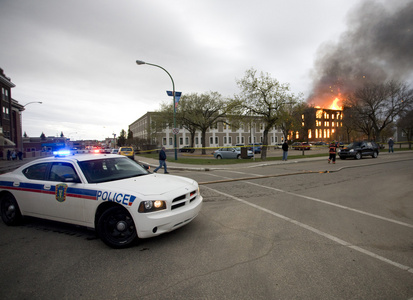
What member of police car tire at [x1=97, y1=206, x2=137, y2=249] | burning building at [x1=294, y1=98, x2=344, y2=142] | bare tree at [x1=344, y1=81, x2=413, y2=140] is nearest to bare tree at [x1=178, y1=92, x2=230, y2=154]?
bare tree at [x1=344, y1=81, x2=413, y2=140]

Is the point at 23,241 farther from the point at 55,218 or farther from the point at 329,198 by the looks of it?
the point at 329,198

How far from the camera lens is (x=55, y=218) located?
3.92 m

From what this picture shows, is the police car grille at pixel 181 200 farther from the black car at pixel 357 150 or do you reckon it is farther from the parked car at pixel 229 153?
the parked car at pixel 229 153

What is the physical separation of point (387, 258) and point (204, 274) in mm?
2540

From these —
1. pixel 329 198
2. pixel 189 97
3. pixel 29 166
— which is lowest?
pixel 329 198

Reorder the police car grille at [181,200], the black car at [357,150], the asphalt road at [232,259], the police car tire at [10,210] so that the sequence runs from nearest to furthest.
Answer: the asphalt road at [232,259]
the police car grille at [181,200]
the police car tire at [10,210]
the black car at [357,150]

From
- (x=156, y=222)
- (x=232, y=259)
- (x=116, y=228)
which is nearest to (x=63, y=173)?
(x=116, y=228)

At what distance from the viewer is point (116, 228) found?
3.49 meters

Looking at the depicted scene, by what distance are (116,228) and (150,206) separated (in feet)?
2.59

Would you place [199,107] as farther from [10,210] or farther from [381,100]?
[10,210]

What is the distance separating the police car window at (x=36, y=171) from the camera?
167 inches

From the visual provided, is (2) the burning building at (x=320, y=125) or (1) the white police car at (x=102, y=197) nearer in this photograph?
(1) the white police car at (x=102, y=197)

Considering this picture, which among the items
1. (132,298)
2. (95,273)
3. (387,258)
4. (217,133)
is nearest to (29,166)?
(95,273)

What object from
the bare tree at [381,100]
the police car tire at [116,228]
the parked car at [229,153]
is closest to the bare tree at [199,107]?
the parked car at [229,153]
